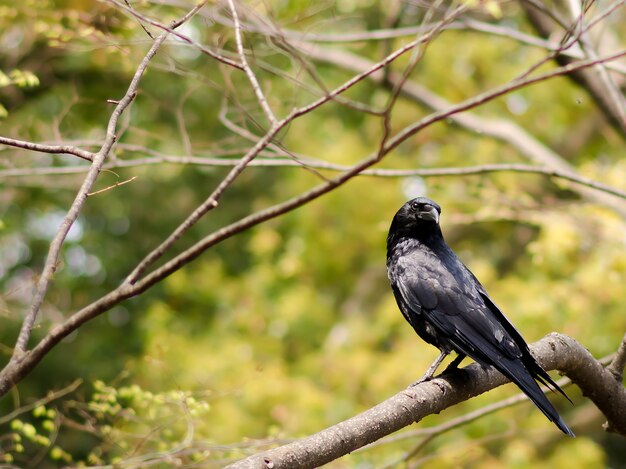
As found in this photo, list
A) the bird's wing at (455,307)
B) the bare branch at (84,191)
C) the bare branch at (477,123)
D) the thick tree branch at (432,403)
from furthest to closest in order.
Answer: the bare branch at (477,123)
the bird's wing at (455,307)
the bare branch at (84,191)
the thick tree branch at (432,403)

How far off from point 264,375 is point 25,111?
14.0 ft

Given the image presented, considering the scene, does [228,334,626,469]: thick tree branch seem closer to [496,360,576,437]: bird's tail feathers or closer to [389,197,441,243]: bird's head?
[496,360,576,437]: bird's tail feathers

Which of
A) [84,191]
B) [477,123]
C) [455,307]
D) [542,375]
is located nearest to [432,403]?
[542,375]

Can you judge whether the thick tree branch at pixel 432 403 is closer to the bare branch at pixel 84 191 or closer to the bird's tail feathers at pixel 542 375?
the bird's tail feathers at pixel 542 375

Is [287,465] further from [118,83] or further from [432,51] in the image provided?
[432,51]

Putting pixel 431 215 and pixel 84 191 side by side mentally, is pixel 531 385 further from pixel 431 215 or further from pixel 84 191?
pixel 84 191

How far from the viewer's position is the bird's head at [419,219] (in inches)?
161

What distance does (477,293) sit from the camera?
3865 mm

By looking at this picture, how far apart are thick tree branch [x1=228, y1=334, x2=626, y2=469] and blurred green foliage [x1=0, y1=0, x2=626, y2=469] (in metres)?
1.60

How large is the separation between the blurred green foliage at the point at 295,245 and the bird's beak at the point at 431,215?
1.15 metres

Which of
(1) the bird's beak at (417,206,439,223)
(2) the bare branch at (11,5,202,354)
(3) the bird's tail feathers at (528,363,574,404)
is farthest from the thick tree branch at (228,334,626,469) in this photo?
(2) the bare branch at (11,5,202,354)

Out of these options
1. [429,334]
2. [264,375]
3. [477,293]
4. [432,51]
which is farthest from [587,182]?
[432,51]

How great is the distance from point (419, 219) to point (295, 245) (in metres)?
5.85

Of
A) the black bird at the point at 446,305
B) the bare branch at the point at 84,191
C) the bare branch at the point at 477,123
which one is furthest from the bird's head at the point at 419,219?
the bare branch at the point at 477,123
